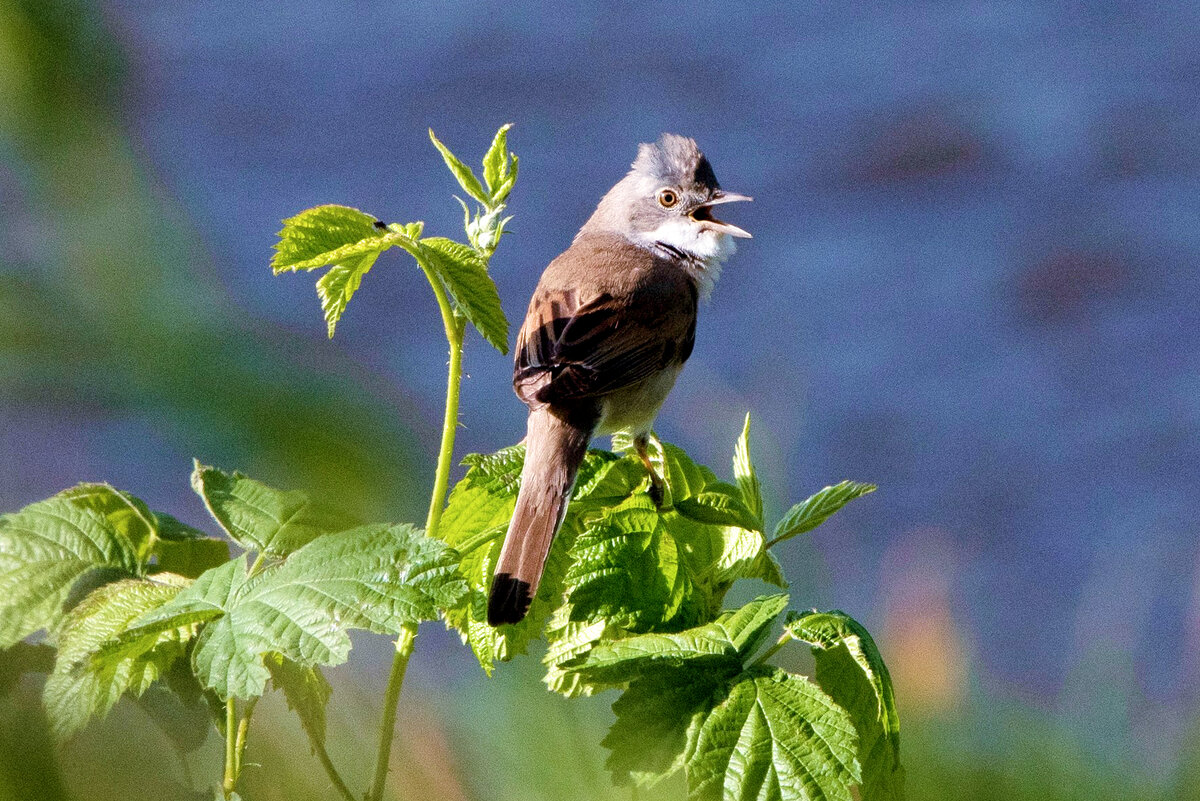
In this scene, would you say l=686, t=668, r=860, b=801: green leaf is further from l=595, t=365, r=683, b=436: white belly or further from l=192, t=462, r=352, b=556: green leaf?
l=595, t=365, r=683, b=436: white belly

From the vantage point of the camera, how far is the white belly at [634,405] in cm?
250

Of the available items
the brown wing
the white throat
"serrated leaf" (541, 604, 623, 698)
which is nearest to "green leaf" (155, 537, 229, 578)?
"serrated leaf" (541, 604, 623, 698)

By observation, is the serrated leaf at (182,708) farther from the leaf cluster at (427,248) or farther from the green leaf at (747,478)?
the green leaf at (747,478)

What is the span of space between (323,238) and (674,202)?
2010 mm

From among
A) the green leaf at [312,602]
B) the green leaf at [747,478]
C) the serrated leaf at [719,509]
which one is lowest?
the green leaf at [312,602]

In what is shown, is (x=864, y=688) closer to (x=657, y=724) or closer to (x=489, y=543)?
(x=657, y=724)

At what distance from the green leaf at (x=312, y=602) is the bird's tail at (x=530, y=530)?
0.23 metres

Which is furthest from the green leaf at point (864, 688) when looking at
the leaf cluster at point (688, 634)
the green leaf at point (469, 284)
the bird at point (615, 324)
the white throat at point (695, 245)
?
the white throat at point (695, 245)

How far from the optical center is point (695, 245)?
3.12 m

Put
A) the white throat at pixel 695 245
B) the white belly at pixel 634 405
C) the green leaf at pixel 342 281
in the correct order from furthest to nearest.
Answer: the white throat at pixel 695 245, the white belly at pixel 634 405, the green leaf at pixel 342 281

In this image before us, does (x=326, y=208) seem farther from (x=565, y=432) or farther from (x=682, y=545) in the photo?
(x=565, y=432)

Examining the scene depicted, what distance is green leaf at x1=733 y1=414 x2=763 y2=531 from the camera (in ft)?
4.63

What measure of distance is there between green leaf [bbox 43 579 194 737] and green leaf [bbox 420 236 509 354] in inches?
16.4

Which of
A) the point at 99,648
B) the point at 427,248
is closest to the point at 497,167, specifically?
the point at 427,248
